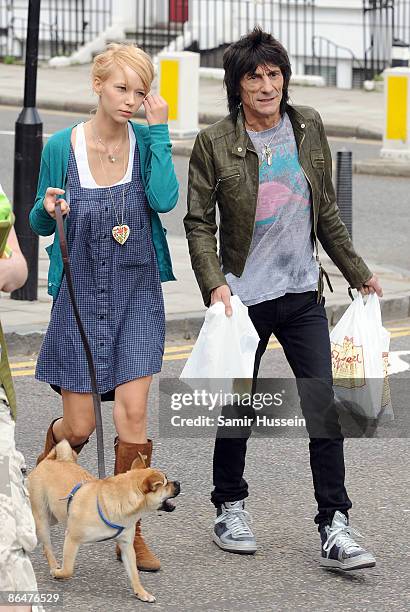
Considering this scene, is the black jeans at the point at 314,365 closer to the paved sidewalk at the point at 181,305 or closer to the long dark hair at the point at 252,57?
the long dark hair at the point at 252,57

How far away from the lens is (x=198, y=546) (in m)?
5.70

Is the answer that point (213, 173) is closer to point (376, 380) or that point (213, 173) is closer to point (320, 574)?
point (376, 380)

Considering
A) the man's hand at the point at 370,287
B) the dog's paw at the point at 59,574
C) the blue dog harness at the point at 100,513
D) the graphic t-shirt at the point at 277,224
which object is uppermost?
the graphic t-shirt at the point at 277,224

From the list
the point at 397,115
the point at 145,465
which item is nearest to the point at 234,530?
the point at 145,465

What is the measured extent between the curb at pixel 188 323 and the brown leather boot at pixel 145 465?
11.8 feet

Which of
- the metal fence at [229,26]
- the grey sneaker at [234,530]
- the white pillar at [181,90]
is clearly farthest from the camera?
the metal fence at [229,26]

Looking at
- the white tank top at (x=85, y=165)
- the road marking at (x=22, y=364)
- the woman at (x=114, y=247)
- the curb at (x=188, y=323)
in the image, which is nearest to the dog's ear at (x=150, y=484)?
the woman at (x=114, y=247)

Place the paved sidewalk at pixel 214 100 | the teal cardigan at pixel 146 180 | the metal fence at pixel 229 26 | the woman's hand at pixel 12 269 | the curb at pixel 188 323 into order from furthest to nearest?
the metal fence at pixel 229 26, the paved sidewalk at pixel 214 100, the curb at pixel 188 323, the teal cardigan at pixel 146 180, the woman's hand at pixel 12 269

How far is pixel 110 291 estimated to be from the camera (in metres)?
5.26

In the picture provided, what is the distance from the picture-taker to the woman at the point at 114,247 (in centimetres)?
520

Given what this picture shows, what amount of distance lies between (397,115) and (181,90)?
2941 mm

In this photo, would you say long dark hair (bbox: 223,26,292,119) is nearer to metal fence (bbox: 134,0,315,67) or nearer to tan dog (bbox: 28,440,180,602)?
tan dog (bbox: 28,440,180,602)

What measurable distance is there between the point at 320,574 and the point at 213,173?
4.94ft

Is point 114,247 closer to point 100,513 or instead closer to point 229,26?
point 100,513
